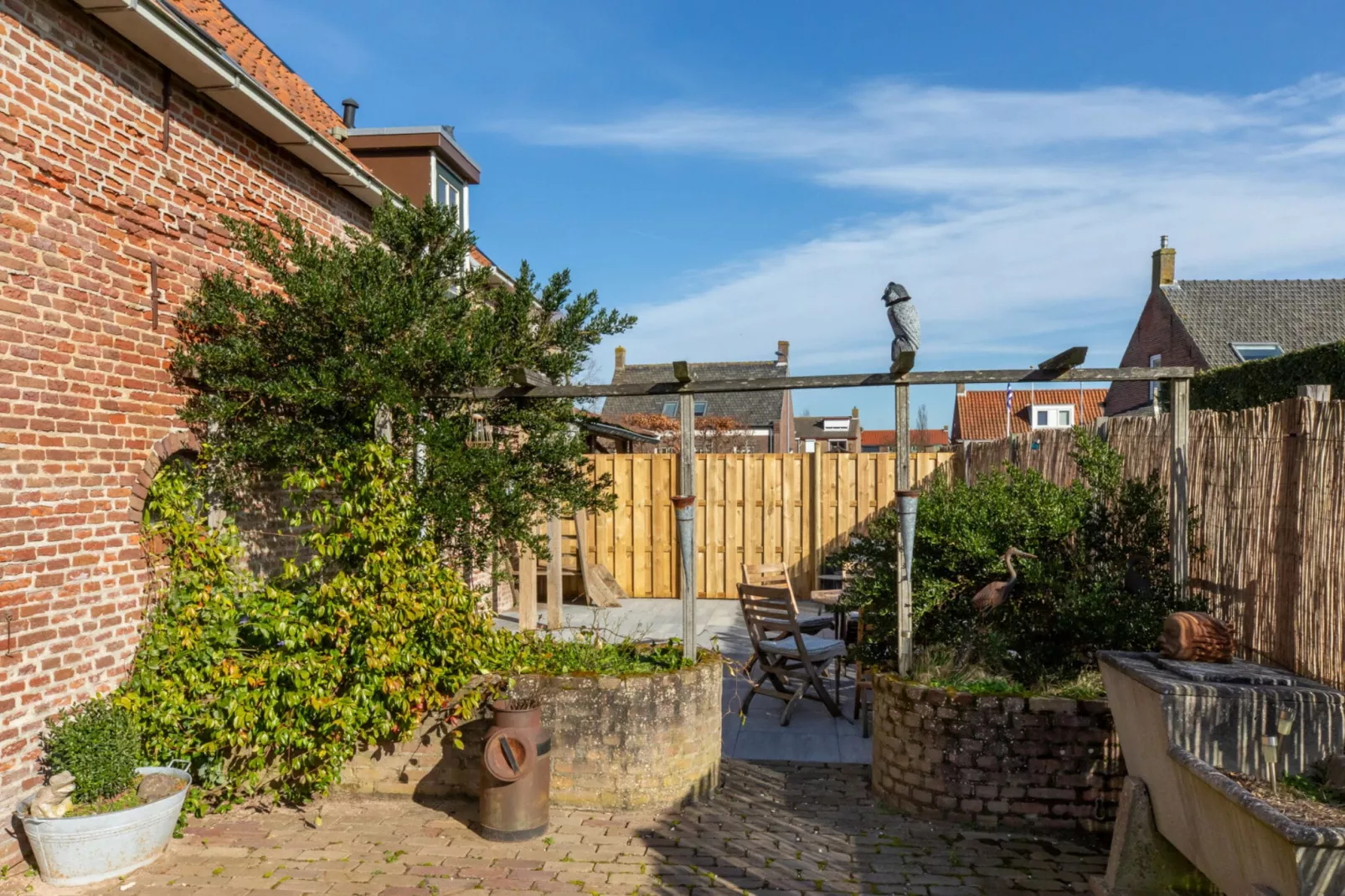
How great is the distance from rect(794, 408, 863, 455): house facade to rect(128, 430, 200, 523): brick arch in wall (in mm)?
35889

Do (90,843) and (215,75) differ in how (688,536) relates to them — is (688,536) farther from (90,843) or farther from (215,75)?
(215,75)

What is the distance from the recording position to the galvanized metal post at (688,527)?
5857 millimetres

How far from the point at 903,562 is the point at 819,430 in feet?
159

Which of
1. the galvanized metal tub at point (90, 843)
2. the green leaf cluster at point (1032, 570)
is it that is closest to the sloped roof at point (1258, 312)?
the green leaf cluster at point (1032, 570)

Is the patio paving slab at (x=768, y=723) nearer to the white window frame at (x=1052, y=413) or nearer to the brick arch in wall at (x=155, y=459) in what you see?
the brick arch in wall at (x=155, y=459)

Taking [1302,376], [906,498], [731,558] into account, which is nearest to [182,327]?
[906,498]

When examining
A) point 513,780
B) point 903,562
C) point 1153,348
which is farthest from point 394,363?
point 1153,348

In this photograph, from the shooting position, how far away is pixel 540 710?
5.30m

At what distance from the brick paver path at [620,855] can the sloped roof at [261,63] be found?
16.9ft

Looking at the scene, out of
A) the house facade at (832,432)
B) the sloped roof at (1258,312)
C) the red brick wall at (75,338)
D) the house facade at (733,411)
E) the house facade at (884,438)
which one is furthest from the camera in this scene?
the house facade at (884,438)

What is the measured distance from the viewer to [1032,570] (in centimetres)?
573

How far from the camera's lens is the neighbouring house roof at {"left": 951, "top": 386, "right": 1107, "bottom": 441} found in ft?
123

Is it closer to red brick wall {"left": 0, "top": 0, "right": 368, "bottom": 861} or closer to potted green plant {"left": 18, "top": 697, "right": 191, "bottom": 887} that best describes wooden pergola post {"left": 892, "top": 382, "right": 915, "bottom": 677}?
potted green plant {"left": 18, "top": 697, "right": 191, "bottom": 887}

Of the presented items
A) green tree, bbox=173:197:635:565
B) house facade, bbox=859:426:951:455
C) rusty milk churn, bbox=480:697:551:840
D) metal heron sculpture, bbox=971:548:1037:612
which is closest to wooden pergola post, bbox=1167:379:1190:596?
metal heron sculpture, bbox=971:548:1037:612
